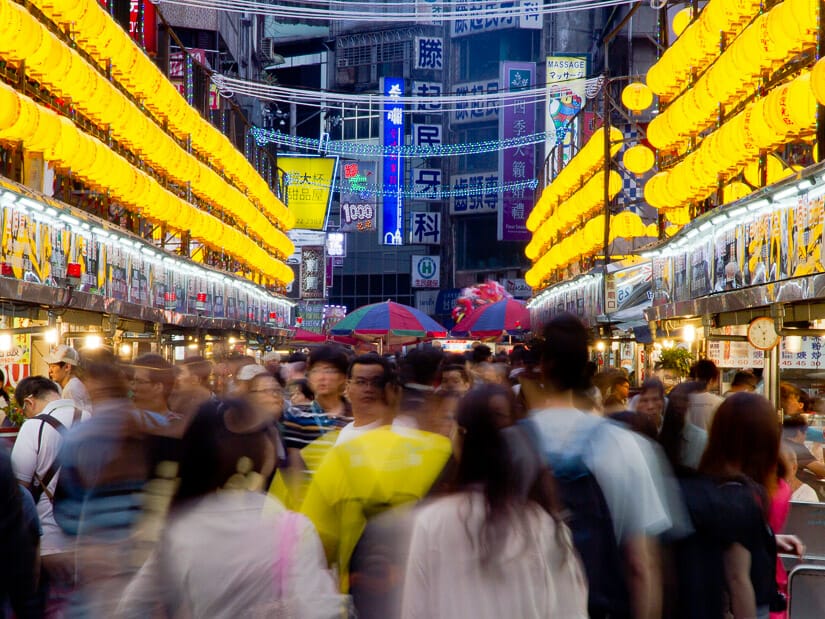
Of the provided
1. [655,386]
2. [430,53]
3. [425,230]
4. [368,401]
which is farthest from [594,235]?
[430,53]

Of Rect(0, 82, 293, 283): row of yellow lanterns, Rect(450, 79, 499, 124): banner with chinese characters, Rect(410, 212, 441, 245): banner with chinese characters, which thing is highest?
Rect(450, 79, 499, 124): banner with chinese characters

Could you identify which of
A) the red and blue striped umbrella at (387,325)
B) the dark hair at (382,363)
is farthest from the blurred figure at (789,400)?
the red and blue striped umbrella at (387,325)

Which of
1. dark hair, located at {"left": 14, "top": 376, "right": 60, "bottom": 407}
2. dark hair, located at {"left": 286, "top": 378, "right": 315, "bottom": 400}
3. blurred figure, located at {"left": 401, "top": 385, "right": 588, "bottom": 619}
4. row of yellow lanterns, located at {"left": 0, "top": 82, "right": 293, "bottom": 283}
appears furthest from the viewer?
row of yellow lanterns, located at {"left": 0, "top": 82, "right": 293, "bottom": 283}

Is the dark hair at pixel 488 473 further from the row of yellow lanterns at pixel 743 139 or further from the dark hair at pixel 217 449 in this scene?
the row of yellow lanterns at pixel 743 139

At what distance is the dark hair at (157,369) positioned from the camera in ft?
23.1

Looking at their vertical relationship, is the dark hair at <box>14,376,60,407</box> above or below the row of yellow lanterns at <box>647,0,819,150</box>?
below

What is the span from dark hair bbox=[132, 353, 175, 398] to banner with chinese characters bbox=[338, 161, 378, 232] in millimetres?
50635

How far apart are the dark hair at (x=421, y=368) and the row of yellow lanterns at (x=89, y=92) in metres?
6.42

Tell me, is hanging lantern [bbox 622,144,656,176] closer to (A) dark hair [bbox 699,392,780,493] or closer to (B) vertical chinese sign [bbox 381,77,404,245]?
(A) dark hair [bbox 699,392,780,493]

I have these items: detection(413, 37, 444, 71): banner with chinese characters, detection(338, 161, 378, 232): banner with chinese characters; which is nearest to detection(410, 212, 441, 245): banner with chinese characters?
detection(338, 161, 378, 232): banner with chinese characters

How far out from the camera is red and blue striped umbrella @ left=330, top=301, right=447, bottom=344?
22266 millimetres

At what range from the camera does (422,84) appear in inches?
2359

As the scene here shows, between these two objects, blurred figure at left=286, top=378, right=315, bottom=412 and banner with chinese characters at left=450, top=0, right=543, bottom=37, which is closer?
blurred figure at left=286, top=378, right=315, bottom=412

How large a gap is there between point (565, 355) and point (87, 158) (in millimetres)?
11594
